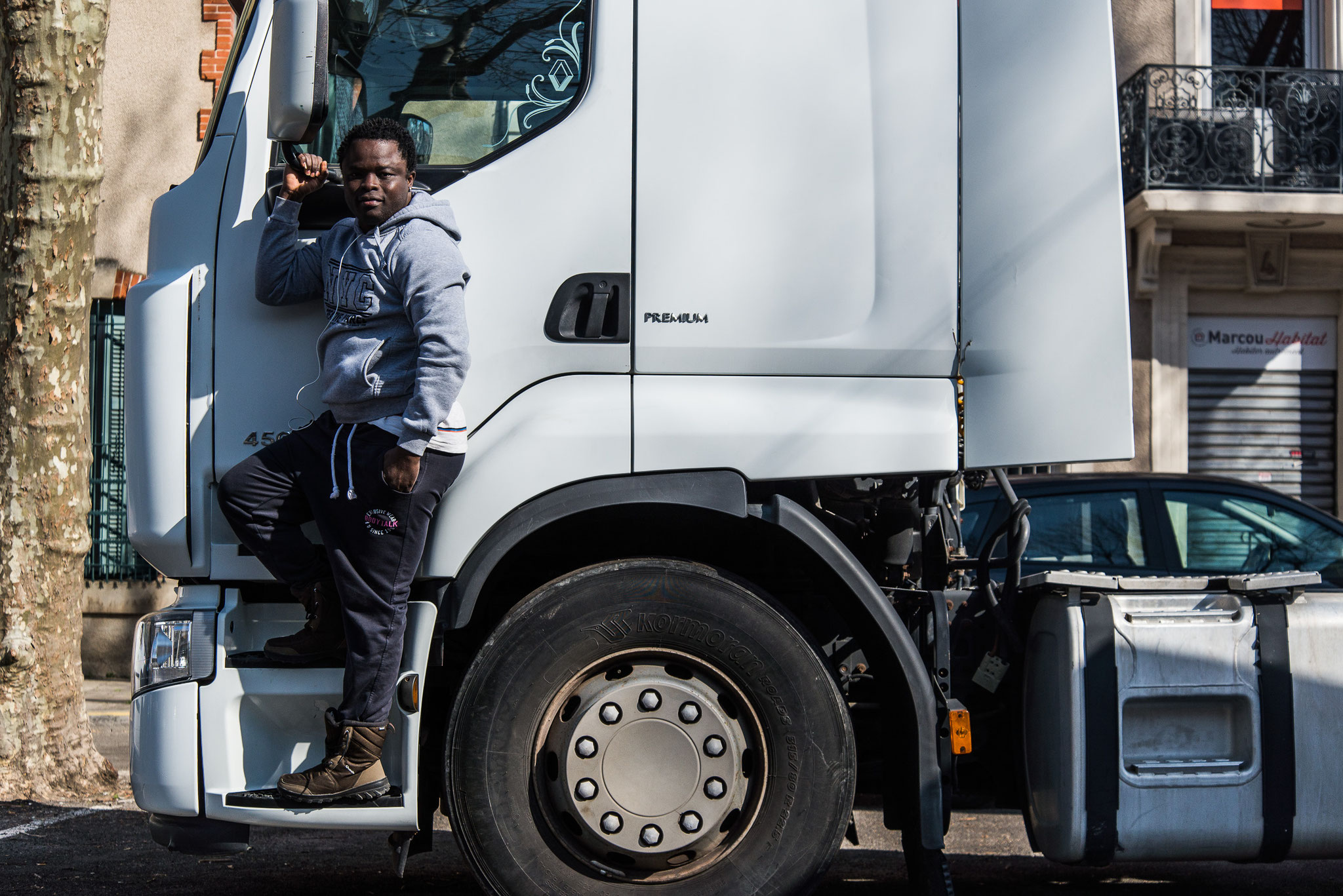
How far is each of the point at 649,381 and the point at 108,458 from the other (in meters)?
8.05

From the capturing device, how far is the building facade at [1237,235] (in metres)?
11.6

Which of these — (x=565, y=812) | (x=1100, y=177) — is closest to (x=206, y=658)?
(x=565, y=812)

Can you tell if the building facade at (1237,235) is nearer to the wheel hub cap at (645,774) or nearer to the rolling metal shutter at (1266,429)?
the rolling metal shutter at (1266,429)

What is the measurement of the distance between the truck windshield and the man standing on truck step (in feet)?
0.38

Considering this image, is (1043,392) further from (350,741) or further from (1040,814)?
(350,741)

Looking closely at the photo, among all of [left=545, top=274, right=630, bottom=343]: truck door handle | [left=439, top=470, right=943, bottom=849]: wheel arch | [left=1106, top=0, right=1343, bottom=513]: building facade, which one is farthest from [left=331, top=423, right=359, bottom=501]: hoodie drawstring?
[left=1106, top=0, right=1343, bottom=513]: building facade

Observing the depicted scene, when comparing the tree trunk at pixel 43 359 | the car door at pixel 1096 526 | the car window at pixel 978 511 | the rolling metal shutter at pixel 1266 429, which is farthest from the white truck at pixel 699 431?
the rolling metal shutter at pixel 1266 429

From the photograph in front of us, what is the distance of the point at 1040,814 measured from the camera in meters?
3.24

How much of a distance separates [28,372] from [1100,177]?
4.64 meters

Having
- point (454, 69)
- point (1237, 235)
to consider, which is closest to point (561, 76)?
point (454, 69)

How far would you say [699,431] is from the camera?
312 cm

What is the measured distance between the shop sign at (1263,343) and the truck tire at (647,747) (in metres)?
10.7

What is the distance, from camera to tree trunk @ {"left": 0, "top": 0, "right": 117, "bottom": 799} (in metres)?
5.39

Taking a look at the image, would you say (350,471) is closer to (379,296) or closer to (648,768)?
(379,296)
